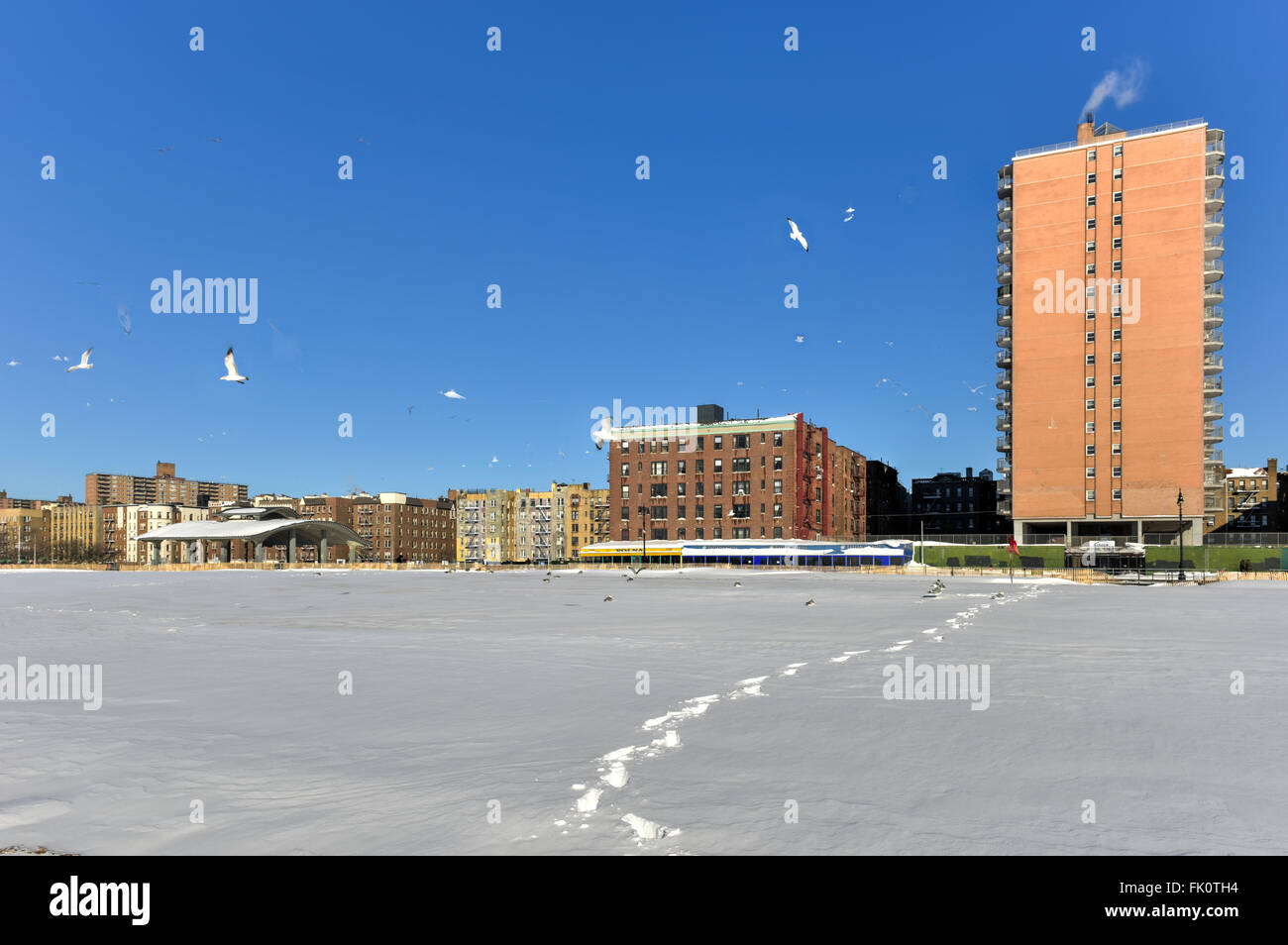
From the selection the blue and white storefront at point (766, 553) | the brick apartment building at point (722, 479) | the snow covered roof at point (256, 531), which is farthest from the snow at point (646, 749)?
the snow covered roof at point (256, 531)

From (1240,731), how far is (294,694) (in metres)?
16.9

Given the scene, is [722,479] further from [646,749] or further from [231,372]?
[646,749]

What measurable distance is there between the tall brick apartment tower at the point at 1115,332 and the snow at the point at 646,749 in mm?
88908

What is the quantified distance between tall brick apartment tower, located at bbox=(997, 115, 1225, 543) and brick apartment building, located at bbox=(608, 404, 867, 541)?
3294 cm

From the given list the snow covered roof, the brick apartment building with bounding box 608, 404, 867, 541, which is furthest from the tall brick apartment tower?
the snow covered roof

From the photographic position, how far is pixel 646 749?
1298cm

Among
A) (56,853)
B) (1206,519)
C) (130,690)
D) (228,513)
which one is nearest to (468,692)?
(130,690)

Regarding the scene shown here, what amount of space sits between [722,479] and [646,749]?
131 metres

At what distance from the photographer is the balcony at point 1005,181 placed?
11888 cm

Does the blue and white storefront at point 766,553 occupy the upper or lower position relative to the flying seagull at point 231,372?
lower

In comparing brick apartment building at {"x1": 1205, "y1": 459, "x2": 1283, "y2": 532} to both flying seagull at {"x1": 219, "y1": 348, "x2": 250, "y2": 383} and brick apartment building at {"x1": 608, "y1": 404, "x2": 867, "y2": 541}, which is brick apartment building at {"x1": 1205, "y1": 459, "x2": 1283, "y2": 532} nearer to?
brick apartment building at {"x1": 608, "y1": 404, "x2": 867, "y2": 541}

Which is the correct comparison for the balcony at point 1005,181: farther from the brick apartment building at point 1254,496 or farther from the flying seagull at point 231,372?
the flying seagull at point 231,372

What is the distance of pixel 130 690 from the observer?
18578 millimetres
